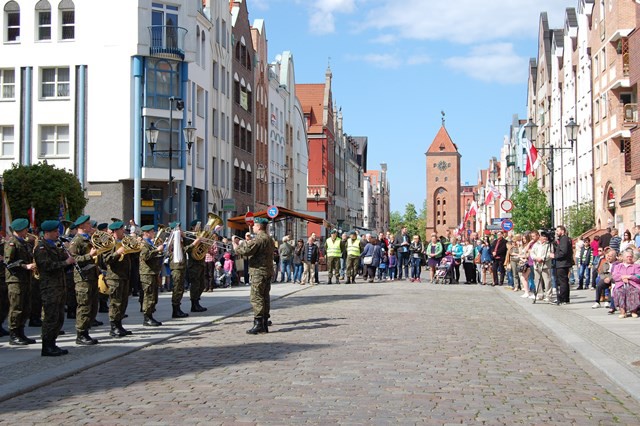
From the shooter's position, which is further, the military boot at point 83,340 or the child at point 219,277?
the child at point 219,277

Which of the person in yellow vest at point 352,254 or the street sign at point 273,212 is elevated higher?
the street sign at point 273,212

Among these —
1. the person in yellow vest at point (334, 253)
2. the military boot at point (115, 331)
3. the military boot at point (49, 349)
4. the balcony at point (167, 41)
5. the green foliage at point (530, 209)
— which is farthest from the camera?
the green foliage at point (530, 209)

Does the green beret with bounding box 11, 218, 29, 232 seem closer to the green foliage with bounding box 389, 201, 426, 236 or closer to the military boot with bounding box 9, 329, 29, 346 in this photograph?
the military boot with bounding box 9, 329, 29, 346

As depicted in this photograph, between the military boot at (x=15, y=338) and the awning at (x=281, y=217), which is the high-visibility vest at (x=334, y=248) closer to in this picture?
the awning at (x=281, y=217)

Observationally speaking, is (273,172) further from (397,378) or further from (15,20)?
(397,378)

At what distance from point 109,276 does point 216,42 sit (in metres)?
38.0


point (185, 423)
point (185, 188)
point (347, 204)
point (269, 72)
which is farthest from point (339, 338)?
point (347, 204)

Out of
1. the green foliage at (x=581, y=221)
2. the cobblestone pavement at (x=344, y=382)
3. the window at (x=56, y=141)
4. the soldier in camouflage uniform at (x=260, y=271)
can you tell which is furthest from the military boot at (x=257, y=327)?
the green foliage at (x=581, y=221)

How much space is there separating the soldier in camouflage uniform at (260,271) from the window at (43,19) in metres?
30.7

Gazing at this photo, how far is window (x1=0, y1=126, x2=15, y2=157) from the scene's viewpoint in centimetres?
4231

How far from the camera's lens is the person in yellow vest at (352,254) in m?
33.4

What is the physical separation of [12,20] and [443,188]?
143828 millimetres

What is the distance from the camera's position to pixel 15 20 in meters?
42.8

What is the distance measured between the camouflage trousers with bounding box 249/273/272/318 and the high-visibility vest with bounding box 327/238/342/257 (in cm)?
1824
